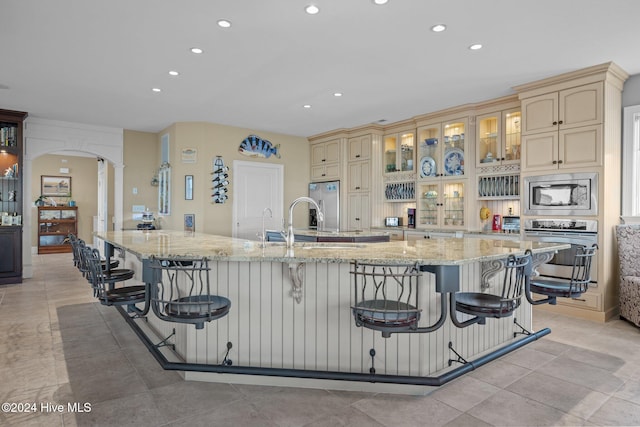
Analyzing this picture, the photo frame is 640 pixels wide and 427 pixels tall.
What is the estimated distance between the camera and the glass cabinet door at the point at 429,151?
5.98 m

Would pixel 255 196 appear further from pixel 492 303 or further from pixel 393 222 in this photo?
pixel 492 303

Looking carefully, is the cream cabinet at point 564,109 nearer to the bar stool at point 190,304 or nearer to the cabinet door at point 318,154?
the cabinet door at point 318,154

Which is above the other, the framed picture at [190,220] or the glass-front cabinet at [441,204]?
the glass-front cabinet at [441,204]

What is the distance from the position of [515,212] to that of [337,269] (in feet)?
12.5

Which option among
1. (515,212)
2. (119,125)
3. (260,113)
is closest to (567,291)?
(515,212)

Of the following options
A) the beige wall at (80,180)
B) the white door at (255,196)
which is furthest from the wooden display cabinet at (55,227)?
the white door at (255,196)

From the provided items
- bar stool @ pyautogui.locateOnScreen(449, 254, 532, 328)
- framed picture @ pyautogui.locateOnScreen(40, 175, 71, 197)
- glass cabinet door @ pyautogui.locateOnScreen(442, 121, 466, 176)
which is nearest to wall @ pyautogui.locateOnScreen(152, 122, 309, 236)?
glass cabinet door @ pyautogui.locateOnScreen(442, 121, 466, 176)

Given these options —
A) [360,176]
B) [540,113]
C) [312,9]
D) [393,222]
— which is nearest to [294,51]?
[312,9]

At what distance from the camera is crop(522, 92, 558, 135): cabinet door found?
14.5 feet

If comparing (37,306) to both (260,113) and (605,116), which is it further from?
(605,116)

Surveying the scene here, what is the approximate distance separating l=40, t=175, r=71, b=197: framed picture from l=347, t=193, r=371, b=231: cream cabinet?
8.33m

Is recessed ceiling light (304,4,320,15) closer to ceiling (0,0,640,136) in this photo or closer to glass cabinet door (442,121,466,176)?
ceiling (0,0,640,136)

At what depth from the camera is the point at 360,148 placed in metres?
7.05

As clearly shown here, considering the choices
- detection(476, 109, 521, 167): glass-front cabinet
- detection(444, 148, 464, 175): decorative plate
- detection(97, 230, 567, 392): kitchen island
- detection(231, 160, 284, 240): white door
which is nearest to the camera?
detection(97, 230, 567, 392): kitchen island
